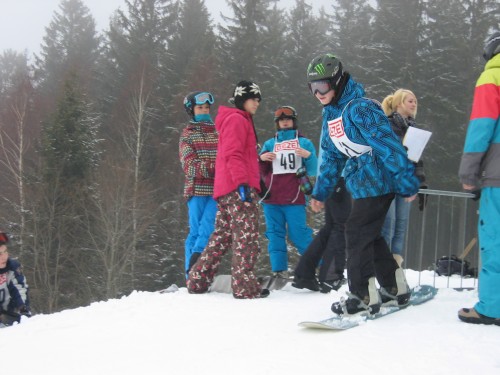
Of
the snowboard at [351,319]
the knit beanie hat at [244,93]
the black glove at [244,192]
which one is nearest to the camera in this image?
the snowboard at [351,319]

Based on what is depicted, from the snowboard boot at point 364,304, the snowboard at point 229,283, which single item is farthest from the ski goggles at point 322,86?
the snowboard at point 229,283

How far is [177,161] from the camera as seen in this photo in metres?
25.8

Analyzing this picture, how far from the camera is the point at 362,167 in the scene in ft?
12.1

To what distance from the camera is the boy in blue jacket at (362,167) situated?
3.62m

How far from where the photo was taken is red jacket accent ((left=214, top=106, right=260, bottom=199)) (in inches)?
192

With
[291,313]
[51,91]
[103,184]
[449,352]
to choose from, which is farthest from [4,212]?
[449,352]

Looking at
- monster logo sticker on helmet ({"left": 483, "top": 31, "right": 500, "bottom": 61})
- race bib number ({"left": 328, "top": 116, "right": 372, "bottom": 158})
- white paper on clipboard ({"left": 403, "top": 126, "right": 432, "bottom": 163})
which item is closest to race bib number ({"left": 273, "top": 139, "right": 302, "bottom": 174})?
white paper on clipboard ({"left": 403, "top": 126, "right": 432, "bottom": 163})

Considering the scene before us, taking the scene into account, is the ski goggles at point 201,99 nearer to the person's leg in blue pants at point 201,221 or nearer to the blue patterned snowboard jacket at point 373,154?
the person's leg in blue pants at point 201,221

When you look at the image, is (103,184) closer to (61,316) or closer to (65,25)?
(61,316)

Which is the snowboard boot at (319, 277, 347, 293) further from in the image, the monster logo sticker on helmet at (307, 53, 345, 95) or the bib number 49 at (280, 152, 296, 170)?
the monster logo sticker on helmet at (307, 53, 345, 95)

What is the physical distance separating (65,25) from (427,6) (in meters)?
26.5

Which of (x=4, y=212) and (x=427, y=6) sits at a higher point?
(x=427, y=6)

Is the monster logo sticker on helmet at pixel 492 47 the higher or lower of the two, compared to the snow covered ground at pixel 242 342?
higher

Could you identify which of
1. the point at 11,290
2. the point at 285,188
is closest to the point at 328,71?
the point at 285,188
